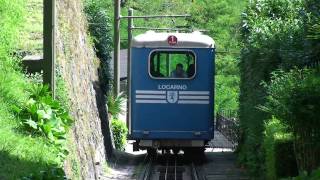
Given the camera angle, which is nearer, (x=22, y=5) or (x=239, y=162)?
(x=22, y=5)

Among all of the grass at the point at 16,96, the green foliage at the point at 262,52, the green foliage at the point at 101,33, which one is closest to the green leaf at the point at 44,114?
the grass at the point at 16,96

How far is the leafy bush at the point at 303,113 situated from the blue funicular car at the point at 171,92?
902cm

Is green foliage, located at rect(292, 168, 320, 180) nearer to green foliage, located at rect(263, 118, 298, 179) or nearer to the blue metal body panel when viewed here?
green foliage, located at rect(263, 118, 298, 179)

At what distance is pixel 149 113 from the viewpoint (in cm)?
2028

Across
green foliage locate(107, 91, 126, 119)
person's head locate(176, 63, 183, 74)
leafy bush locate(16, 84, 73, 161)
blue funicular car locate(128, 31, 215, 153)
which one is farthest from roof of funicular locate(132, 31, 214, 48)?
leafy bush locate(16, 84, 73, 161)

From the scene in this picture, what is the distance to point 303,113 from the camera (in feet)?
33.6

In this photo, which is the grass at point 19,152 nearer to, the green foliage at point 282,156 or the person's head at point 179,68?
the green foliage at point 282,156

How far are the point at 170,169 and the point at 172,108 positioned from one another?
5.48ft

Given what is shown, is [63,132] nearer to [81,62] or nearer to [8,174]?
[8,174]

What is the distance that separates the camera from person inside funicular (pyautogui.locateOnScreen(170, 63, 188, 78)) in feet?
67.3

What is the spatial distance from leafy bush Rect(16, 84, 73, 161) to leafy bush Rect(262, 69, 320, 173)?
11.2 feet

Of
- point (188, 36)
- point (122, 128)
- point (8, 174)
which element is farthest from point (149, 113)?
point (8, 174)

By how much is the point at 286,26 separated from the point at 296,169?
5.83 meters

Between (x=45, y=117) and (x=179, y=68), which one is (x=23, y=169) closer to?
(x=45, y=117)
